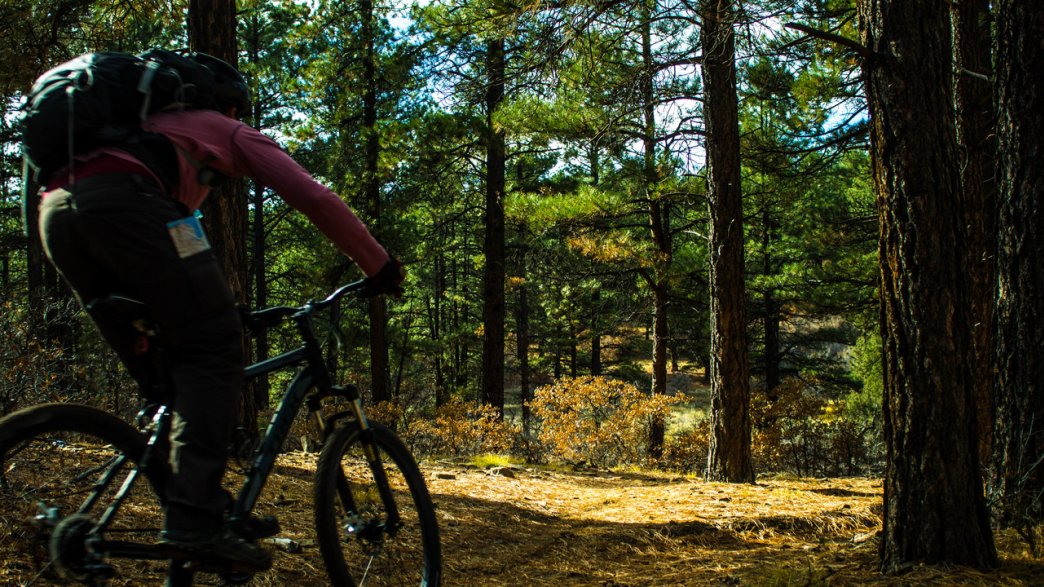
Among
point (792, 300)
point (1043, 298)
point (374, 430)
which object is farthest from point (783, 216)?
point (374, 430)

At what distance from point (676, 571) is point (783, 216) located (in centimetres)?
1422

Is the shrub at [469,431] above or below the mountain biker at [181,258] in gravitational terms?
below

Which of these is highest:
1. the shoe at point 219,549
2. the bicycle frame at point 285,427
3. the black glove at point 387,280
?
the black glove at point 387,280

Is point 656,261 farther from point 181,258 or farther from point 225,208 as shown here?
point 181,258

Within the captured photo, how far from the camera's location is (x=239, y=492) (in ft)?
6.65

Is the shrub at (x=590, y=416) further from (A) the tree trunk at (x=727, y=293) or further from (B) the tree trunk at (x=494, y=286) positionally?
(A) the tree trunk at (x=727, y=293)

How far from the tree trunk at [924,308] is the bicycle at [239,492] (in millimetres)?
2112

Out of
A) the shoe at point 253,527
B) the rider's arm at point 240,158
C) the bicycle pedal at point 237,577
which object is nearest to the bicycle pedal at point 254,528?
the shoe at point 253,527

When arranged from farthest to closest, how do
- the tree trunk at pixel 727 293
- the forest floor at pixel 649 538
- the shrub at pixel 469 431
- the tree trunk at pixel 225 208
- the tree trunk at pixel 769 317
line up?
1. the tree trunk at pixel 769 317
2. the shrub at pixel 469 431
3. the tree trunk at pixel 727 293
4. the tree trunk at pixel 225 208
5. the forest floor at pixel 649 538

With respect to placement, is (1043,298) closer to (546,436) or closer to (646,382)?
(546,436)

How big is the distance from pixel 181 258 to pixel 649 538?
332 centimetres

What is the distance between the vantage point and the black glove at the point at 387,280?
2107mm

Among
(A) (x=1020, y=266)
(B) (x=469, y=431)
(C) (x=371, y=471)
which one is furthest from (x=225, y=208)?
(B) (x=469, y=431)

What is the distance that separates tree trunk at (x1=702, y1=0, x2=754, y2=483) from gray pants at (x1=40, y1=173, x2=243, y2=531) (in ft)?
19.4
